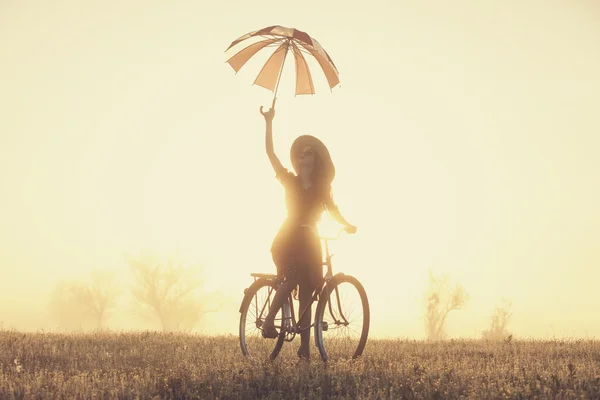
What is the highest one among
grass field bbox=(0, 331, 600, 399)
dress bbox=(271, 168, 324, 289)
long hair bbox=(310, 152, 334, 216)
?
long hair bbox=(310, 152, 334, 216)

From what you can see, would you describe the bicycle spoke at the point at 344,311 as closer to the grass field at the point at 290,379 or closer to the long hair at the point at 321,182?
the grass field at the point at 290,379

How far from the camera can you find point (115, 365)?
340 inches

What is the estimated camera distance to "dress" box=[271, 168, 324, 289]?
793cm

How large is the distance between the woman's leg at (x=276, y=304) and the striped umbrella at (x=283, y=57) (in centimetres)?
277

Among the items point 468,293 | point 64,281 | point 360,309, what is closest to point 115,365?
point 360,309

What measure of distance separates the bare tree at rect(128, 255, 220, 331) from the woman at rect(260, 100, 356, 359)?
65867 mm

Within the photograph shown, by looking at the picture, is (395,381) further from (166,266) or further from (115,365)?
(166,266)

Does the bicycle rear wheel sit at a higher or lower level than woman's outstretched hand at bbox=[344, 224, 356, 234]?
lower

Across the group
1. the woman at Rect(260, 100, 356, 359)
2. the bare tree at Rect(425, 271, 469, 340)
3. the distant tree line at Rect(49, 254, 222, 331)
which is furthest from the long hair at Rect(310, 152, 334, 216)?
the distant tree line at Rect(49, 254, 222, 331)

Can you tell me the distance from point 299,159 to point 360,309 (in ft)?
6.95

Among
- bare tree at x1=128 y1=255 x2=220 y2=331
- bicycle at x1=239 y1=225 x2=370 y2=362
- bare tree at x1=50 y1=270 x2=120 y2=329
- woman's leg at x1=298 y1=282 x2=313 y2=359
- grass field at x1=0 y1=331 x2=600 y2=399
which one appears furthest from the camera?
bare tree at x1=50 y1=270 x2=120 y2=329

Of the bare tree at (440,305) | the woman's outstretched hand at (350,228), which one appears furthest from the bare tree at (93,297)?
the woman's outstretched hand at (350,228)

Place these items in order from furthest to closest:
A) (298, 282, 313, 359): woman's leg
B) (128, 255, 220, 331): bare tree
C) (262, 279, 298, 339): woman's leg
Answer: (128, 255, 220, 331): bare tree < (298, 282, 313, 359): woman's leg < (262, 279, 298, 339): woman's leg

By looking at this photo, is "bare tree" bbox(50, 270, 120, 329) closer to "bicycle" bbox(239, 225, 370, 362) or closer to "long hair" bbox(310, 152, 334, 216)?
"bicycle" bbox(239, 225, 370, 362)
